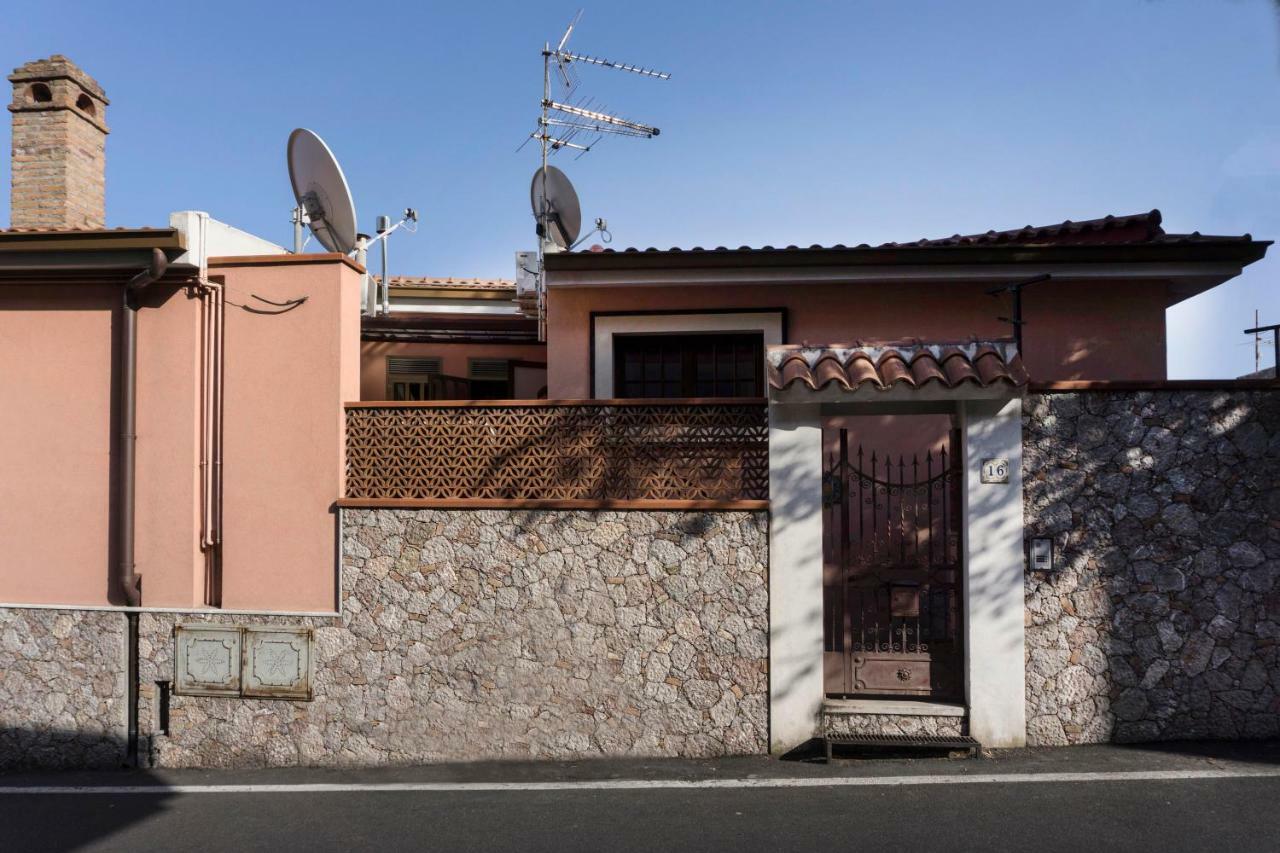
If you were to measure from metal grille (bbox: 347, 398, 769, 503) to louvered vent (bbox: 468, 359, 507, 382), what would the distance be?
4.47 metres

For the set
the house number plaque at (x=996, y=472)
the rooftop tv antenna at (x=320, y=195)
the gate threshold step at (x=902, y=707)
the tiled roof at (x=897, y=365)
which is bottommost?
the gate threshold step at (x=902, y=707)

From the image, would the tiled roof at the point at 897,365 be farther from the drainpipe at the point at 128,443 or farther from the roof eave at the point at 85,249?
the drainpipe at the point at 128,443

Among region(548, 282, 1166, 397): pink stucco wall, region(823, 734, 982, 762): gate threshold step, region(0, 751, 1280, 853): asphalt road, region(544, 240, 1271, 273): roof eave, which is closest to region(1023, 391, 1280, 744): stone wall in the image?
region(0, 751, 1280, 853): asphalt road

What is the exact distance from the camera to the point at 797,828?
5598 millimetres

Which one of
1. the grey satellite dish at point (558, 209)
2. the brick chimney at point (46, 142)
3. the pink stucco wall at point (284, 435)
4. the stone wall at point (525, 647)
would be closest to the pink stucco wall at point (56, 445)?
the pink stucco wall at point (284, 435)

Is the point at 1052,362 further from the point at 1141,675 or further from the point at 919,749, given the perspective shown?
the point at 919,749

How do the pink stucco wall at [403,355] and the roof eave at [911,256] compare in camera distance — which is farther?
the pink stucco wall at [403,355]

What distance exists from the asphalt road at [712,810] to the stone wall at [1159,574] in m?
0.38

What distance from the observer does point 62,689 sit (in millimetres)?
7512

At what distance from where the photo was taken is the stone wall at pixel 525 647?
6941 mm

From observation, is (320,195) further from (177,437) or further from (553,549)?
(553,549)

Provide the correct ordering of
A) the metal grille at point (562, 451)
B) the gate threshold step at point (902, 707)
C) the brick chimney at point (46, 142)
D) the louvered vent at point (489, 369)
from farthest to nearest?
the louvered vent at point (489, 369) < the brick chimney at point (46, 142) < the metal grille at point (562, 451) < the gate threshold step at point (902, 707)

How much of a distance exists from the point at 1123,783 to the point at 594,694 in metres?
3.81

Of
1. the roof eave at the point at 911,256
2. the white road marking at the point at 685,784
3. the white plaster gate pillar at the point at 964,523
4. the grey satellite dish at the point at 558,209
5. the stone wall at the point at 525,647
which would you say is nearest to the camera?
the white road marking at the point at 685,784
